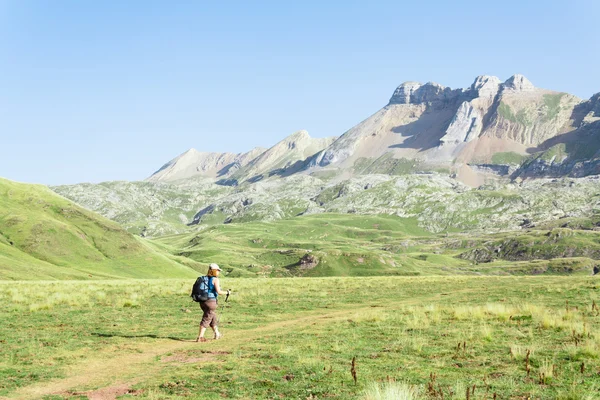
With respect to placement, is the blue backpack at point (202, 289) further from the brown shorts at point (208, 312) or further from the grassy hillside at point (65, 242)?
the grassy hillside at point (65, 242)

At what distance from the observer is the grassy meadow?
14758mm

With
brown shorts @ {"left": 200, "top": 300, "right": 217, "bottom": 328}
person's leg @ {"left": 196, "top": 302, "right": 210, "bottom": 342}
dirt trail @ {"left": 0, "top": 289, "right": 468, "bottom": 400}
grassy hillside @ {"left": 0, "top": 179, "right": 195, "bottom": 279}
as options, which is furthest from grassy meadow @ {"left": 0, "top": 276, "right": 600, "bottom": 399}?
grassy hillside @ {"left": 0, "top": 179, "right": 195, "bottom": 279}

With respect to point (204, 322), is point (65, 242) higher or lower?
lower

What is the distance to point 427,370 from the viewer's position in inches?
657

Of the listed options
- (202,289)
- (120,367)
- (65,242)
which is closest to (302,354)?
(120,367)

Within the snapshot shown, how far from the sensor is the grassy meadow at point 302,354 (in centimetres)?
1476

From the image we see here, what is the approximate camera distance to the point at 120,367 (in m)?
19.5

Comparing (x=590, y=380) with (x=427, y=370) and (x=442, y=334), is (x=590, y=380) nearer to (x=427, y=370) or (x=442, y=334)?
(x=427, y=370)

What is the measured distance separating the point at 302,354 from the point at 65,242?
126310mm

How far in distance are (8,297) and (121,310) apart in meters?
13.0

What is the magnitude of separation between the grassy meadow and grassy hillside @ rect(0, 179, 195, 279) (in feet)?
249

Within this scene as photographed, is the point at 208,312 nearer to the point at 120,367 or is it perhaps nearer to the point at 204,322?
the point at 204,322

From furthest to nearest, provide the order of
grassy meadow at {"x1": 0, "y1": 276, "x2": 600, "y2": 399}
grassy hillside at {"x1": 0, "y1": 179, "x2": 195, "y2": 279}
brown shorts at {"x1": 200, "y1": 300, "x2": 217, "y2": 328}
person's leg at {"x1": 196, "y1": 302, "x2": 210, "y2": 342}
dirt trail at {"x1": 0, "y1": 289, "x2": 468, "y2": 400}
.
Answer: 1. grassy hillside at {"x1": 0, "y1": 179, "x2": 195, "y2": 279}
2. brown shorts at {"x1": 200, "y1": 300, "x2": 217, "y2": 328}
3. person's leg at {"x1": 196, "y1": 302, "x2": 210, "y2": 342}
4. dirt trail at {"x1": 0, "y1": 289, "x2": 468, "y2": 400}
5. grassy meadow at {"x1": 0, "y1": 276, "x2": 600, "y2": 399}

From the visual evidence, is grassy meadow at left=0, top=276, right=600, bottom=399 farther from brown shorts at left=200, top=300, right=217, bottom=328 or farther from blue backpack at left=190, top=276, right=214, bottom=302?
blue backpack at left=190, top=276, right=214, bottom=302
